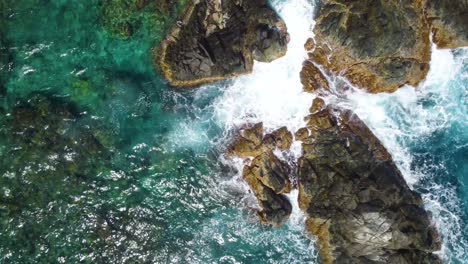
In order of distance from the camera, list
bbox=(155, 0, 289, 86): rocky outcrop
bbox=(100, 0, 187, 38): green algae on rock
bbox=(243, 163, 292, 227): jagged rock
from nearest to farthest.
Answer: bbox=(155, 0, 289, 86): rocky outcrop
bbox=(100, 0, 187, 38): green algae on rock
bbox=(243, 163, 292, 227): jagged rock

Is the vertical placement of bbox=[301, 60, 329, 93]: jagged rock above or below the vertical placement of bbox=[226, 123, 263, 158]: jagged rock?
above

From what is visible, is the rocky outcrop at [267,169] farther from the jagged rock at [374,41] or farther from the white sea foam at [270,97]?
the jagged rock at [374,41]

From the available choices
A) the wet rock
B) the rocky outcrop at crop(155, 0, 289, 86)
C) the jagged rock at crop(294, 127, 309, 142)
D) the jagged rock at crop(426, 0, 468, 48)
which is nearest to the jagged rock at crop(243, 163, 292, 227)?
the jagged rock at crop(294, 127, 309, 142)

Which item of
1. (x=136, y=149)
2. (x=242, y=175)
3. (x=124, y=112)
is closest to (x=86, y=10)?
(x=124, y=112)

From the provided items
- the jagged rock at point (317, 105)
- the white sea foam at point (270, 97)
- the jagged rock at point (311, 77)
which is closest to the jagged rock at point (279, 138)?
the white sea foam at point (270, 97)

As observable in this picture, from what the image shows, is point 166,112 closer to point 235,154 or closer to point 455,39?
point 235,154

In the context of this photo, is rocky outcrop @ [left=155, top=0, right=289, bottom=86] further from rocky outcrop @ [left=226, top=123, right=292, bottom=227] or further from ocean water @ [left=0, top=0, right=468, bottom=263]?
rocky outcrop @ [left=226, top=123, right=292, bottom=227]

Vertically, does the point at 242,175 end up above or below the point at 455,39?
below
